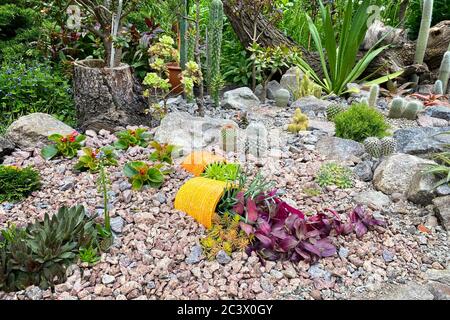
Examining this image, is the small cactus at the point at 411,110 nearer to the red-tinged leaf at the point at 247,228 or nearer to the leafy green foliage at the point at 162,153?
the leafy green foliage at the point at 162,153

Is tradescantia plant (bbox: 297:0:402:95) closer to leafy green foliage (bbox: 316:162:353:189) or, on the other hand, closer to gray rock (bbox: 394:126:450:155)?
gray rock (bbox: 394:126:450:155)

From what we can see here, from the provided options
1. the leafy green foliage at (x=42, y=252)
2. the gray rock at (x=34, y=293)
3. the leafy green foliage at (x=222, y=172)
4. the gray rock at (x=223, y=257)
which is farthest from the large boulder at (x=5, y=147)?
the gray rock at (x=223, y=257)

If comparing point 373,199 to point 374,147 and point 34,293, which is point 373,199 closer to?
point 374,147

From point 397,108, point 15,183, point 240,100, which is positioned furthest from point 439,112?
point 15,183

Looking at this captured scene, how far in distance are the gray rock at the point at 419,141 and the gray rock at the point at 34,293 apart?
3.03 meters

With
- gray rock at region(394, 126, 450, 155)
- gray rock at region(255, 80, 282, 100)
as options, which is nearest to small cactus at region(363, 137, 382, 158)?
gray rock at region(394, 126, 450, 155)

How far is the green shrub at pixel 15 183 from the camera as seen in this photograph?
3225mm

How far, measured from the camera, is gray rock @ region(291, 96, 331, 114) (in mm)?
5383

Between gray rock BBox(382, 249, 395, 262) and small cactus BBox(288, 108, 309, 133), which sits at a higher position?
small cactus BBox(288, 108, 309, 133)

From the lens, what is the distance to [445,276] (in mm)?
2639

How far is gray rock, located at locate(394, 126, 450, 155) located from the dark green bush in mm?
4418

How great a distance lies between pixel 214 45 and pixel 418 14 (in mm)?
4802

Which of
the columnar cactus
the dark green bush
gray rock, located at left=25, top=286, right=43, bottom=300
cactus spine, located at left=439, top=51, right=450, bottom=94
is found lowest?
gray rock, located at left=25, top=286, right=43, bottom=300

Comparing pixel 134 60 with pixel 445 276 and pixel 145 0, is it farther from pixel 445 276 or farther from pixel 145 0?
pixel 445 276
